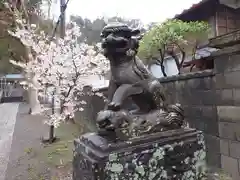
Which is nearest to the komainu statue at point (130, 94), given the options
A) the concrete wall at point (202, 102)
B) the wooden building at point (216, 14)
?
the concrete wall at point (202, 102)

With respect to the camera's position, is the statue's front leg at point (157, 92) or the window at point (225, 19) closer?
the statue's front leg at point (157, 92)

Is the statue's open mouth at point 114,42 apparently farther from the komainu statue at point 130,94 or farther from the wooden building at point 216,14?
the wooden building at point 216,14

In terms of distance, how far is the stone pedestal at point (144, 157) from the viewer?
1.37 metres

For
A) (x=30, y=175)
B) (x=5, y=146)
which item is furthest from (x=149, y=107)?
(x=5, y=146)

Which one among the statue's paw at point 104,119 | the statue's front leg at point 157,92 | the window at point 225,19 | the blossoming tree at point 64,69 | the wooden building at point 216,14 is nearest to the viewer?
the statue's paw at point 104,119

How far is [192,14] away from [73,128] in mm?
5697

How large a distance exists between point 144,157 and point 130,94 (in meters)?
0.44

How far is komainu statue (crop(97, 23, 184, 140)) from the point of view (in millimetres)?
1506

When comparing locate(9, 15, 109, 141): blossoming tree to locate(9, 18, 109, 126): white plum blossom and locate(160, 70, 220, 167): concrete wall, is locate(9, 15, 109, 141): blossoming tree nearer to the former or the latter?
locate(9, 18, 109, 126): white plum blossom

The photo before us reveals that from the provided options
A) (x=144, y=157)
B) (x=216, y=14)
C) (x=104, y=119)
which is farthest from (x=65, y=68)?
(x=216, y=14)

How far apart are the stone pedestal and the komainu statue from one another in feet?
0.25

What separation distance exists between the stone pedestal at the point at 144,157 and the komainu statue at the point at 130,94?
8cm

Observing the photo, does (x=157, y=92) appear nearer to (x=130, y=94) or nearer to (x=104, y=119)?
(x=130, y=94)

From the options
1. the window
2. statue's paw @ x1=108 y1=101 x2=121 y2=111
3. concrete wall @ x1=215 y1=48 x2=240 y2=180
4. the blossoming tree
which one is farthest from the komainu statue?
the window
